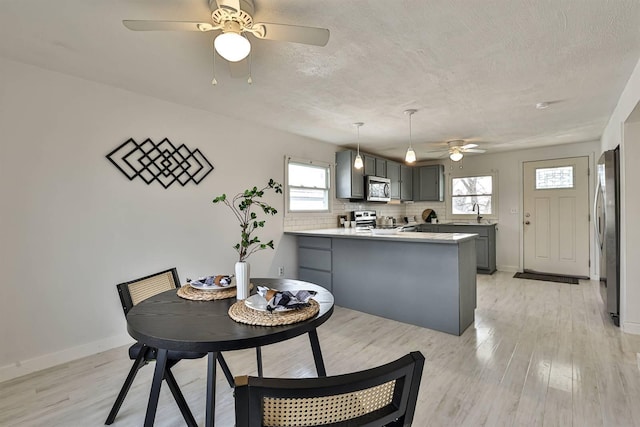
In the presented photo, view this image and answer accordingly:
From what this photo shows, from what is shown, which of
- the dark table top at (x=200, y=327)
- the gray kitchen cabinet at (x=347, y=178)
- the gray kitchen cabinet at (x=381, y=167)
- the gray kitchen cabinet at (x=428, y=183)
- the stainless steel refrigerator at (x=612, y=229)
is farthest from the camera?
the gray kitchen cabinet at (x=428, y=183)

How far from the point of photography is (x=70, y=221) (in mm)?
2537

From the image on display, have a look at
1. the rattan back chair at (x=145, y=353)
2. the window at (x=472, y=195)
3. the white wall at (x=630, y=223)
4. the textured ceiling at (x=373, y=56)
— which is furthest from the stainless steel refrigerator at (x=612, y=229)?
the rattan back chair at (x=145, y=353)

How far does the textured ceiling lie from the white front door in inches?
74.2

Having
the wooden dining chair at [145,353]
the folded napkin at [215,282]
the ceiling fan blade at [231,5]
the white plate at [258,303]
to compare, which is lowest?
the wooden dining chair at [145,353]

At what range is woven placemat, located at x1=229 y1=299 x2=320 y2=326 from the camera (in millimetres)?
1323

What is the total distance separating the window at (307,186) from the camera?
4.43 metres

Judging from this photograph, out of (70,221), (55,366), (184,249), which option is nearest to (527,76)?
(184,249)

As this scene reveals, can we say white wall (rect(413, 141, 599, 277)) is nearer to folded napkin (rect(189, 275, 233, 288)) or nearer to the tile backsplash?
the tile backsplash

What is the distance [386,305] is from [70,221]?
3022 mm

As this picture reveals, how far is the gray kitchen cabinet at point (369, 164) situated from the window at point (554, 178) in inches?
114

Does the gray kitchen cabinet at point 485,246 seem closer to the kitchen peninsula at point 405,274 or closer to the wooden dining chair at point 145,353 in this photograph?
the kitchen peninsula at point 405,274

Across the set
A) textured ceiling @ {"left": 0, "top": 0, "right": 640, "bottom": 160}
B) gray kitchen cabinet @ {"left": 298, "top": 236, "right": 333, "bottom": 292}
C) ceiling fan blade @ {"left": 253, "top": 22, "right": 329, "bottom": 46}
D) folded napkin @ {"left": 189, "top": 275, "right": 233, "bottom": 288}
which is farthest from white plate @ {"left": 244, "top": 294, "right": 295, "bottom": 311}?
gray kitchen cabinet @ {"left": 298, "top": 236, "right": 333, "bottom": 292}

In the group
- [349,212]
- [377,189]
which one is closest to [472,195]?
[377,189]

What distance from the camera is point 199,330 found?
4.17 ft
